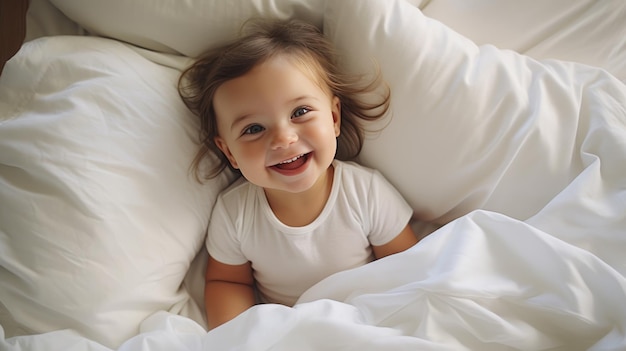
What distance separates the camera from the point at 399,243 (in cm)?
97

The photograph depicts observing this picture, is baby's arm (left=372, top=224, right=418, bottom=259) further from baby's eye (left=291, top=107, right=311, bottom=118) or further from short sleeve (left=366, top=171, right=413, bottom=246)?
baby's eye (left=291, top=107, right=311, bottom=118)

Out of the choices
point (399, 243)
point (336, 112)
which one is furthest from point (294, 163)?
point (399, 243)

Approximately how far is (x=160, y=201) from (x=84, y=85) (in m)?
0.24

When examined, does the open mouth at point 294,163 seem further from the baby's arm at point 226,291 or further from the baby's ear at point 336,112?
the baby's arm at point 226,291

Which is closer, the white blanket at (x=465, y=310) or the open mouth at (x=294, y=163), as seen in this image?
the white blanket at (x=465, y=310)

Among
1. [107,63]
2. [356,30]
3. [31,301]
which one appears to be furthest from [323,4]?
[31,301]

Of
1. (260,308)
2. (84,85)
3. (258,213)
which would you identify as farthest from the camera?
(258,213)

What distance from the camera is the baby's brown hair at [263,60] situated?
86cm

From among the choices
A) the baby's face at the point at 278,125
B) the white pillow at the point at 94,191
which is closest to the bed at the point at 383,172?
the white pillow at the point at 94,191

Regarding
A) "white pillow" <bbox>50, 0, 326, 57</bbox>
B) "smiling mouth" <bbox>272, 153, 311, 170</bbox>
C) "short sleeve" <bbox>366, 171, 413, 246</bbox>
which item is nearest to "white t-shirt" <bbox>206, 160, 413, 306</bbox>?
"short sleeve" <bbox>366, 171, 413, 246</bbox>

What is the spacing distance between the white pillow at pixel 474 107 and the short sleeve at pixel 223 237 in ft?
1.10

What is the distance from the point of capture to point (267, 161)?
831mm

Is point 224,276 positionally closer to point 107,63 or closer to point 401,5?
point 107,63

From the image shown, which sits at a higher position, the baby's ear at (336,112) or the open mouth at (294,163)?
the baby's ear at (336,112)
